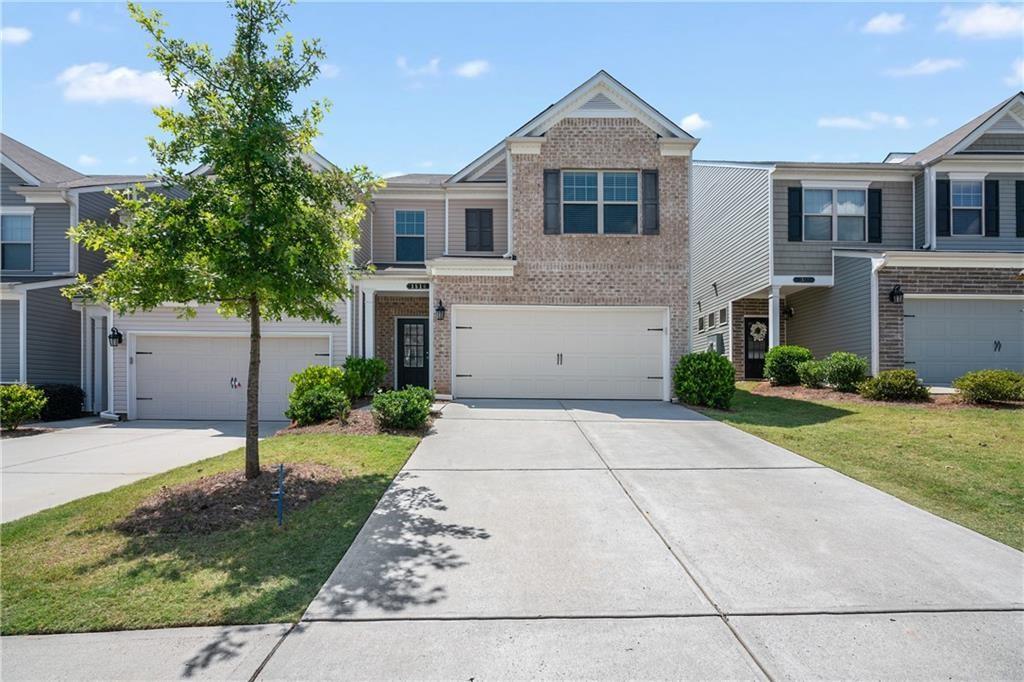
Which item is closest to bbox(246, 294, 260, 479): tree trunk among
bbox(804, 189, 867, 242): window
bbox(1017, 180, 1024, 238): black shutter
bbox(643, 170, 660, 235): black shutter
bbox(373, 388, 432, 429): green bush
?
bbox(373, 388, 432, 429): green bush

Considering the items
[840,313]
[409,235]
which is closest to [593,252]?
[409,235]

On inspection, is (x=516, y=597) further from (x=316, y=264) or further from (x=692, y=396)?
(x=692, y=396)

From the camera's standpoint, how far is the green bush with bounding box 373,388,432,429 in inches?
377

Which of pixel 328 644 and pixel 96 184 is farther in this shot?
pixel 96 184

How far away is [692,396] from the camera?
502 inches

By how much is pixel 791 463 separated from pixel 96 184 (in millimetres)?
19509

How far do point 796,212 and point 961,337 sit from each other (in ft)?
18.1

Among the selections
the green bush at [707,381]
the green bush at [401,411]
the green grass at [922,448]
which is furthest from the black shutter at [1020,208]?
the green bush at [401,411]

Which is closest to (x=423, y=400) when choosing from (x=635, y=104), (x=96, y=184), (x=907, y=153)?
(x=635, y=104)

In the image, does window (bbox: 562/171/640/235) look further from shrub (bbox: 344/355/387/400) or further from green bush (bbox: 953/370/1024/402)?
green bush (bbox: 953/370/1024/402)

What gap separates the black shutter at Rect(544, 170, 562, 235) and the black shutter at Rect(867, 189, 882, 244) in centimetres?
1011

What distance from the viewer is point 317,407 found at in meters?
10.5

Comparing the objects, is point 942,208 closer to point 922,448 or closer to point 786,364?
point 786,364

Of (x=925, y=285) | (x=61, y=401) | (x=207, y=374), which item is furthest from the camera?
(x=925, y=285)
